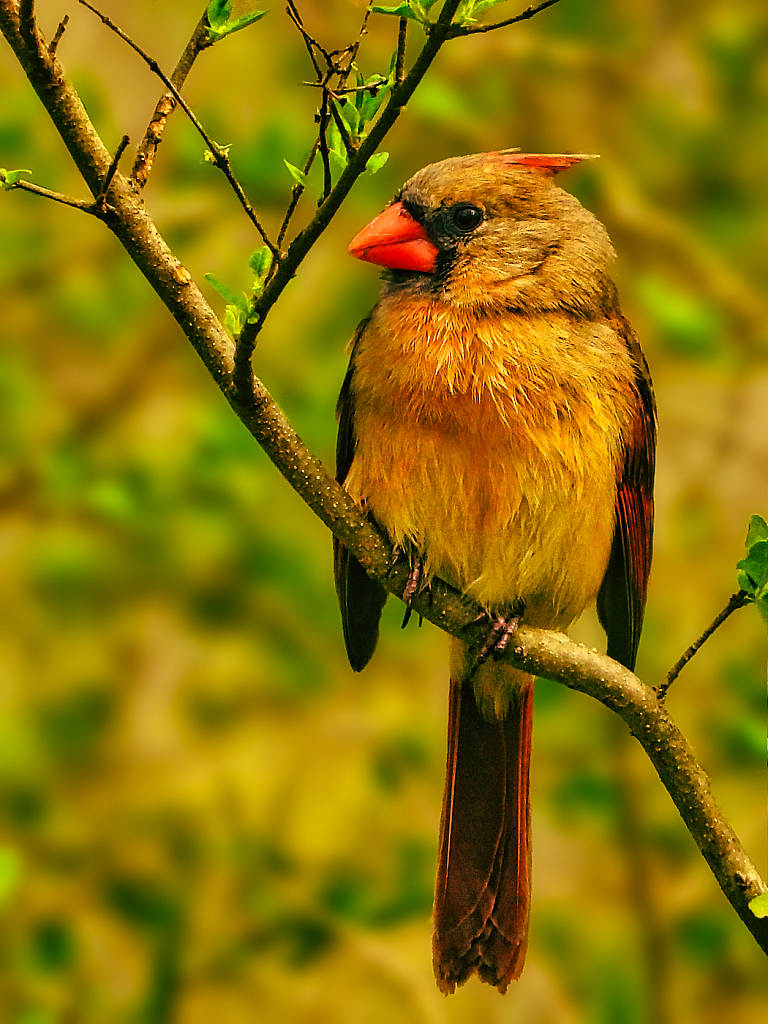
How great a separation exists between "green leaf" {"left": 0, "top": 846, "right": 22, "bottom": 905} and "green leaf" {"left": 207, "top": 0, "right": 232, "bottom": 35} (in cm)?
184

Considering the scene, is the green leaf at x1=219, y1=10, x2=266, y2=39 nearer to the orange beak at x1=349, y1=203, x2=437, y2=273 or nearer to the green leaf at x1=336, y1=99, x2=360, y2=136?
the green leaf at x1=336, y1=99, x2=360, y2=136

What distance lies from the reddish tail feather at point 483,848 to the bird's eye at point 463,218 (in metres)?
0.68

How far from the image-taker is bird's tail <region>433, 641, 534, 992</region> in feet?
5.06

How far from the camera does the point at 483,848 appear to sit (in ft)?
5.41

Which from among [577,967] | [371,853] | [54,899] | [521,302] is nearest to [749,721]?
[577,967]

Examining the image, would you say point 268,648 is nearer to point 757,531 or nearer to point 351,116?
point 757,531

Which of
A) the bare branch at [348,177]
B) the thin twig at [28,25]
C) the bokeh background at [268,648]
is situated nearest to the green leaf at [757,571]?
the bare branch at [348,177]

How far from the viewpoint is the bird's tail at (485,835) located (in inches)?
60.7

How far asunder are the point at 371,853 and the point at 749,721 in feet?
2.92

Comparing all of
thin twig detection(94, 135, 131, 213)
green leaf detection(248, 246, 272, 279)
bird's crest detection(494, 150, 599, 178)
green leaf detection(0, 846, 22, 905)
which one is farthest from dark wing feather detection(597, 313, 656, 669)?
green leaf detection(0, 846, 22, 905)

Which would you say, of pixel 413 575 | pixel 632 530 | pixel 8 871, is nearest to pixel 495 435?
pixel 413 575

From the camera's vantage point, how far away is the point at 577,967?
2639 mm

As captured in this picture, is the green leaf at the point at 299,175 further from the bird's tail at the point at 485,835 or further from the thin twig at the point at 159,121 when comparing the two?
the bird's tail at the point at 485,835

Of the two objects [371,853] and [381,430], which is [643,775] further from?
[381,430]
